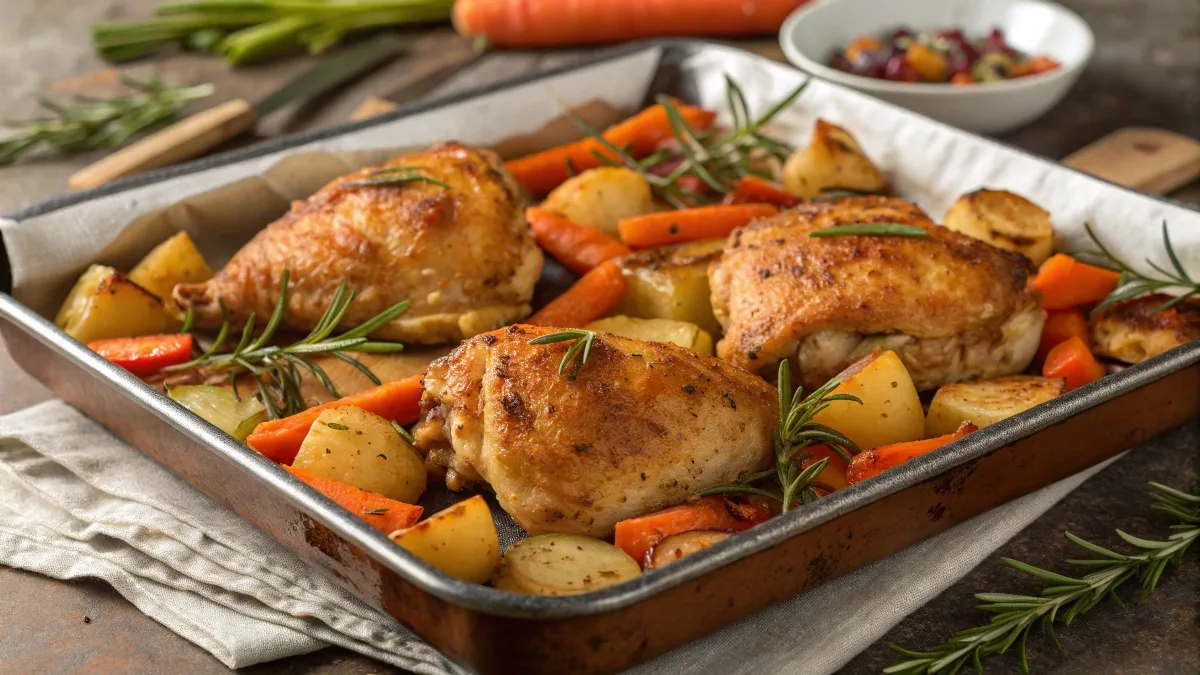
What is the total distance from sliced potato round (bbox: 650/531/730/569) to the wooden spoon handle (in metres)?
2.64

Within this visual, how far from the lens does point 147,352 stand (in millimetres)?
3182

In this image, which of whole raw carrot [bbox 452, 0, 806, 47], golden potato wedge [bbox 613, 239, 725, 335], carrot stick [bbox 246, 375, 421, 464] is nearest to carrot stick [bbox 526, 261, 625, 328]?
golden potato wedge [bbox 613, 239, 725, 335]

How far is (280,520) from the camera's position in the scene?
2.54m

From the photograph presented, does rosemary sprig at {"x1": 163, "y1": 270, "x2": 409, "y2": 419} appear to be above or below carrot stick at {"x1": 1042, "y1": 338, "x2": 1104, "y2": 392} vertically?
above

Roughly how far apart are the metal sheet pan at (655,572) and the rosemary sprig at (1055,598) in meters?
0.19

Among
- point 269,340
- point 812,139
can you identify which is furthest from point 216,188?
point 812,139

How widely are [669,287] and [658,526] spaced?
1072mm

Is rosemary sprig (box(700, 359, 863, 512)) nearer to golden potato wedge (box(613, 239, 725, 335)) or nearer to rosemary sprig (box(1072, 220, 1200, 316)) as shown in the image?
golden potato wedge (box(613, 239, 725, 335))

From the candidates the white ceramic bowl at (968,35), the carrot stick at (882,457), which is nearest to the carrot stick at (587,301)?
the carrot stick at (882,457)

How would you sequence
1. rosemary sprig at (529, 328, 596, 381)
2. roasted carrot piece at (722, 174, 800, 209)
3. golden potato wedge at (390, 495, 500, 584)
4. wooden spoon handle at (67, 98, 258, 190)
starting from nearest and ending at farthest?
golden potato wedge at (390, 495, 500, 584) → rosemary sprig at (529, 328, 596, 381) → roasted carrot piece at (722, 174, 800, 209) → wooden spoon handle at (67, 98, 258, 190)

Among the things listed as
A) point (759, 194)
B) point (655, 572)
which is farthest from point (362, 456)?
point (759, 194)

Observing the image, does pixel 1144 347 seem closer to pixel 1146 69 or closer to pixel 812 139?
pixel 812 139

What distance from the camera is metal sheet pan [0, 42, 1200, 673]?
2086 mm

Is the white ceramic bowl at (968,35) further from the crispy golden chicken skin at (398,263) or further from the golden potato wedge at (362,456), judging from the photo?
the golden potato wedge at (362,456)
